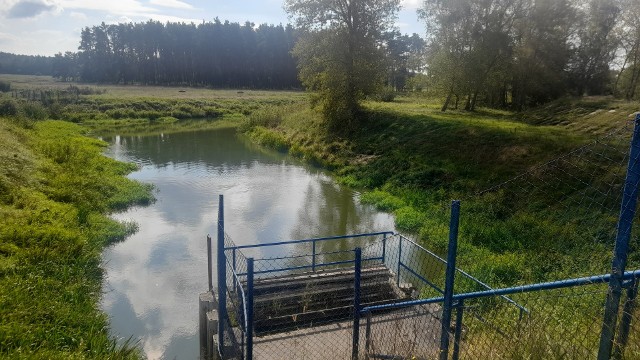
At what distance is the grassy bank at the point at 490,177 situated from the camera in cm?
1185

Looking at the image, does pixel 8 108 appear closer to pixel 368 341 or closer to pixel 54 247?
pixel 54 247

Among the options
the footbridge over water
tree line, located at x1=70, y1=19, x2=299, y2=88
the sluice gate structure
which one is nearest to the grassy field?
the sluice gate structure

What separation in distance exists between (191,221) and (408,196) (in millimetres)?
8911

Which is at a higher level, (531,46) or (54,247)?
(531,46)

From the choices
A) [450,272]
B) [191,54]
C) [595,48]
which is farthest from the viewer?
[191,54]

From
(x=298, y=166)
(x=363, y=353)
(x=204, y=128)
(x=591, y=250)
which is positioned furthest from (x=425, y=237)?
(x=204, y=128)

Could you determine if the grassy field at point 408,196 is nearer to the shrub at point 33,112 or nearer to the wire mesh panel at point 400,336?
the wire mesh panel at point 400,336

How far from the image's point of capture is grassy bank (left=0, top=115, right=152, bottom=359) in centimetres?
778

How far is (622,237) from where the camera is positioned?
3.76m

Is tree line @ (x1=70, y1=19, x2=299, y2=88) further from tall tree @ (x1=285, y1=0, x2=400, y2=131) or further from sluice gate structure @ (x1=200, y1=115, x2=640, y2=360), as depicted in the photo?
sluice gate structure @ (x1=200, y1=115, x2=640, y2=360)

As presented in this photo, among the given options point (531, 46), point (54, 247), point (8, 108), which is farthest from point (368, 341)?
point (8, 108)

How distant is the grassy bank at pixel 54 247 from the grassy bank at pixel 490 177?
7.91 meters

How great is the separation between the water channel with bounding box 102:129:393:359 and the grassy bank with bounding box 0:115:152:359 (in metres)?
0.73

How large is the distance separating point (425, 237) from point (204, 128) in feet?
120
